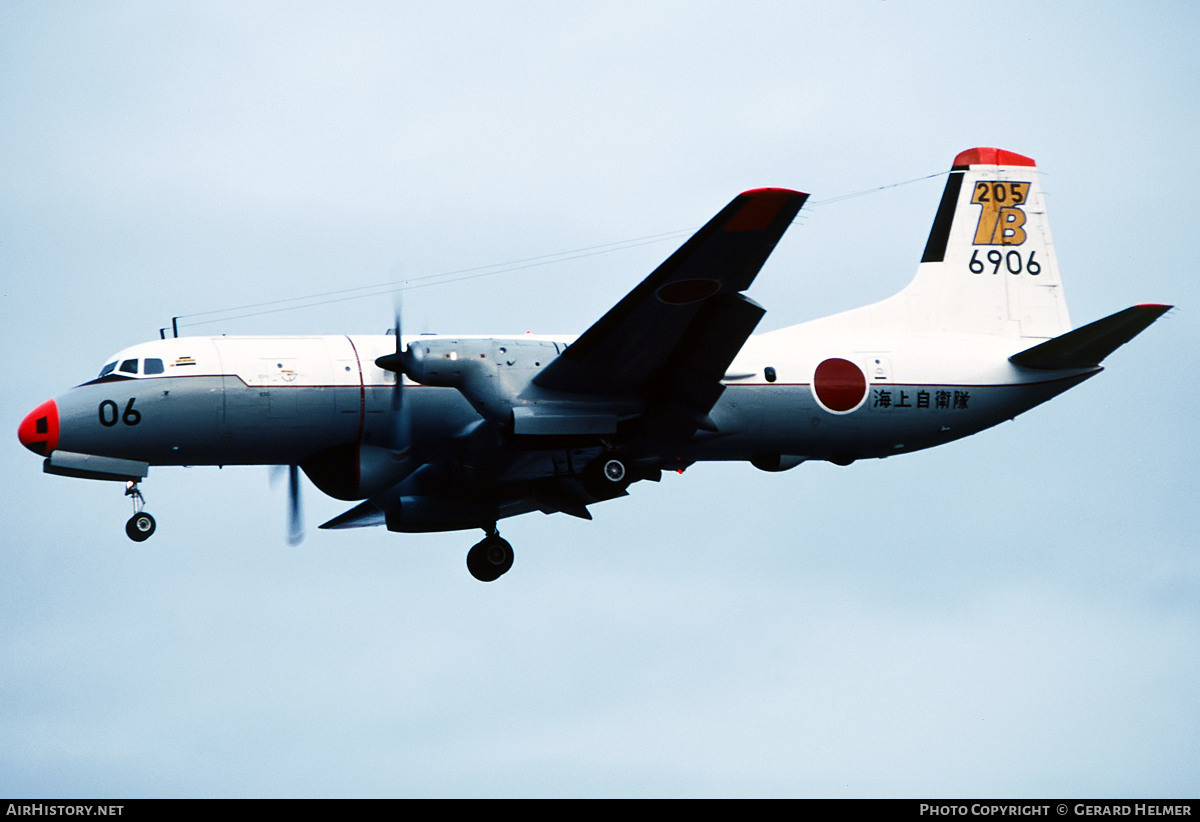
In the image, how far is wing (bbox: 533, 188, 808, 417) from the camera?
2177 cm

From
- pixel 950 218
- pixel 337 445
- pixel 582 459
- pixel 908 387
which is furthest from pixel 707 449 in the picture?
pixel 950 218

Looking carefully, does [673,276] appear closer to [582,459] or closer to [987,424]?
[582,459]

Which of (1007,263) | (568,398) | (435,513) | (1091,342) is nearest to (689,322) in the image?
(568,398)

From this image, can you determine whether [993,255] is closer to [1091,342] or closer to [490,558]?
[1091,342]

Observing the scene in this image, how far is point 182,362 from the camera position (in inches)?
982

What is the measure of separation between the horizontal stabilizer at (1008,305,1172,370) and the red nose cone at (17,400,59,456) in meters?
15.5

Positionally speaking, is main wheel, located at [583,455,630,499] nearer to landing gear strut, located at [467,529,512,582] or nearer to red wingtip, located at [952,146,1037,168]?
landing gear strut, located at [467,529,512,582]

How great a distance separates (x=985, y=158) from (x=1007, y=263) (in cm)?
208

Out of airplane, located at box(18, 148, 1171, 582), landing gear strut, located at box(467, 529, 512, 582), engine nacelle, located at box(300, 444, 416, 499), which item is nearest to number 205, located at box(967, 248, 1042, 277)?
airplane, located at box(18, 148, 1171, 582)

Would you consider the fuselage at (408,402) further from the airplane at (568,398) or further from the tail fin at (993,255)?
the tail fin at (993,255)

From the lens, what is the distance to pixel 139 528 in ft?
83.3

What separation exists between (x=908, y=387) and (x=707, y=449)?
367cm
